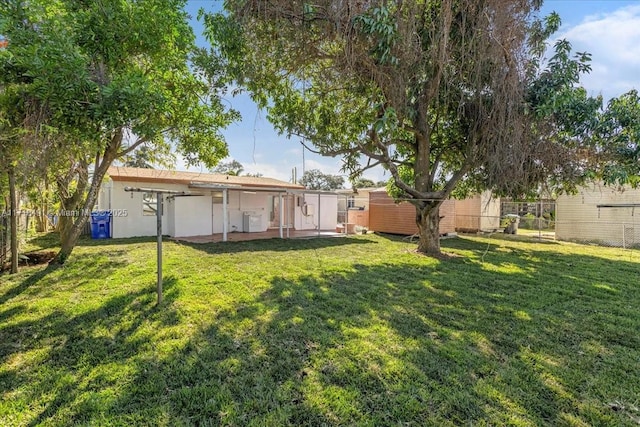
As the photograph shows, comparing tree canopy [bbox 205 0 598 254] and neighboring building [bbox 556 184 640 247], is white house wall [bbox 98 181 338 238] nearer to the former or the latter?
tree canopy [bbox 205 0 598 254]

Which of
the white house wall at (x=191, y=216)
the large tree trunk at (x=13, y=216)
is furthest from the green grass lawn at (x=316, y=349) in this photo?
the white house wall at (x=191, y=216)

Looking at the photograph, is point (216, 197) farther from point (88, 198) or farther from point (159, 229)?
point (159, 229)

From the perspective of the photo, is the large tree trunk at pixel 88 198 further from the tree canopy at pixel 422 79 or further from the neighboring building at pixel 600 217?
the neighboring building at pixel 600 217

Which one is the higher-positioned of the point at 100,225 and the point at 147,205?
the point at 147,205

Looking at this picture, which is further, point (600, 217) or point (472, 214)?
point (472, 214)

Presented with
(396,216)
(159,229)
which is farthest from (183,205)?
(396,216)

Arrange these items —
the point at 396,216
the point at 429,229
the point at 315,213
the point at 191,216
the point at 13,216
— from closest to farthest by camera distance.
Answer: the point at 13,216 < the point at 429,229 < the point at 191,216 < the point at 396,216 < the point at 315,213

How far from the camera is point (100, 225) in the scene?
12.8 m

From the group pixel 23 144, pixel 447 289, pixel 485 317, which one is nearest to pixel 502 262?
pixel 447 289

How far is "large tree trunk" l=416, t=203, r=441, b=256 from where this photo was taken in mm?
9820

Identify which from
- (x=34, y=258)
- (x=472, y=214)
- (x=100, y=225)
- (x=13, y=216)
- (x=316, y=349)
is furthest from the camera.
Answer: (x=472, y=214)

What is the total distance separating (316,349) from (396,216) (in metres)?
13.8

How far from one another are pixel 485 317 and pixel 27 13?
7485 mm

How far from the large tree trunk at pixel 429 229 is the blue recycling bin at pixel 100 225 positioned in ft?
39.7
